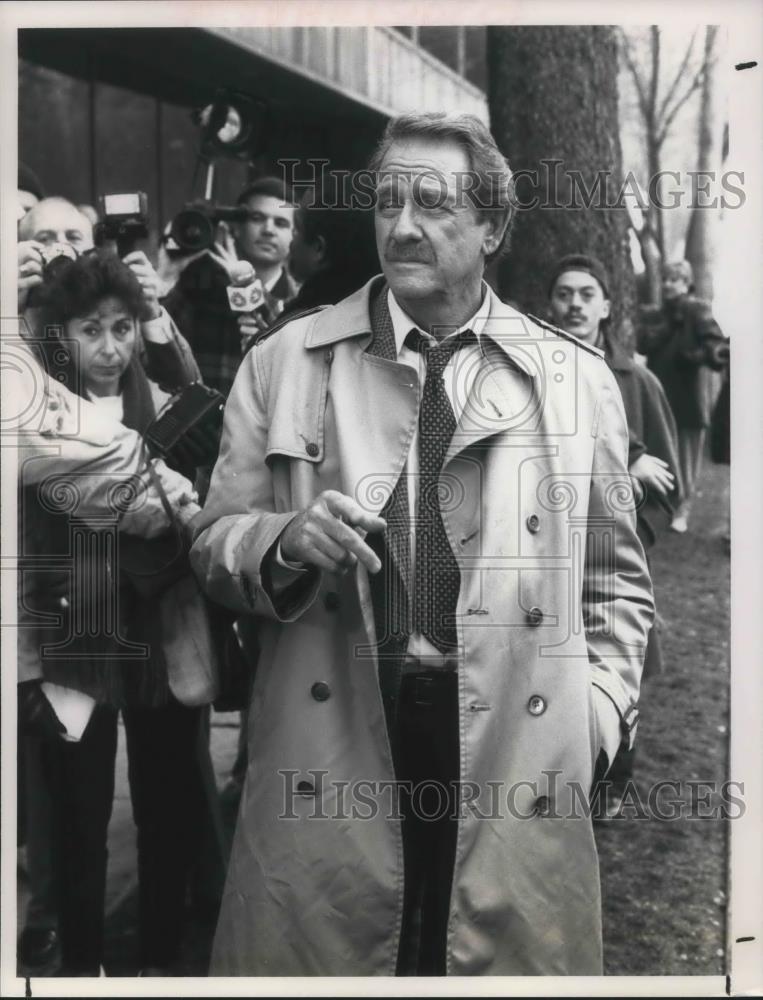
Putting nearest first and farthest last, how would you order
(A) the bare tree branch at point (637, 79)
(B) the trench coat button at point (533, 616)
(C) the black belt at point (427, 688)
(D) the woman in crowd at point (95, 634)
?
1. (C) the black belt at point (427, 688)
2. (B) the trench coat button at point (533, 616)
3. (D) the woman in crowd at point (95, 634)
4. (A) the bare tree branch at point (637, 79)

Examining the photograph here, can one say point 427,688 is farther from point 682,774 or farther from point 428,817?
point 682,774

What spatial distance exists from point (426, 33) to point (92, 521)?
5.52 ft

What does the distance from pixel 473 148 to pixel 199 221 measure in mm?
816

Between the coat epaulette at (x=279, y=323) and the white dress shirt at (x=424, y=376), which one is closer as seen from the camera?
the white dress shirt at (x=424, y=376)

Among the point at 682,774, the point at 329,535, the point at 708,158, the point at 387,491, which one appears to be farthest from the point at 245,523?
the point at 708,158

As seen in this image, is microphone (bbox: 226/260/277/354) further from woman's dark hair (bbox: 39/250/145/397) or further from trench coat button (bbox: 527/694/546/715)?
trench coat button (bbox: 527/694/546/715)

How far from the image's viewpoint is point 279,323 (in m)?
4.00

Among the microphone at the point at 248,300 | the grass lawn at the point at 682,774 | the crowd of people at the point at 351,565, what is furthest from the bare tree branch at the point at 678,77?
the microphone at the point at 248,300

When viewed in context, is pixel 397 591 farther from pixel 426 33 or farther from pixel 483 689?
pixel 426 33

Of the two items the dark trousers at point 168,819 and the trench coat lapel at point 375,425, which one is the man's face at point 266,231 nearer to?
the trench coat lapel at point 375,425

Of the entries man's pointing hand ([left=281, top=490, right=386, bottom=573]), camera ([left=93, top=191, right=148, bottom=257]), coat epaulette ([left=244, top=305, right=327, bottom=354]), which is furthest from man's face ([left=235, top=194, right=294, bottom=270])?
man's pointing hand ([left=281, top=490, right=386, bottom=573])

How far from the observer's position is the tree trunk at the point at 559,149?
397 centimetres

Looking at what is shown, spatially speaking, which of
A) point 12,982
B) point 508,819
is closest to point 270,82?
point 508,819

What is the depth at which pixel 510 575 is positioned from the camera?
3836 mm
